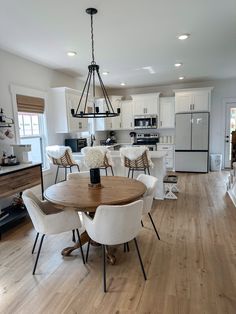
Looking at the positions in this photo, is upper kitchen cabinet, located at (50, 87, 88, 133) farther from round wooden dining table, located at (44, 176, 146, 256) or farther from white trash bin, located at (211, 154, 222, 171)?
white trash bin, located at (211, 154, 222, 171)

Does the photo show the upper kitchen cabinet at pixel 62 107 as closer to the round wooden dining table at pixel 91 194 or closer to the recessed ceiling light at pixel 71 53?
the recessed ceiling light at pixel 71 53

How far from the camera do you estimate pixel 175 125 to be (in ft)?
21.5

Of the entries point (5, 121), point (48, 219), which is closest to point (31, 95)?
point (5, 121)

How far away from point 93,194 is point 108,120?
16.9 ft

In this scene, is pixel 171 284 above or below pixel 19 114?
below

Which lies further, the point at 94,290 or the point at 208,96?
the point at 208,96

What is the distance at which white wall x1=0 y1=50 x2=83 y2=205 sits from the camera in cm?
368

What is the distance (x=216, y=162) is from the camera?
6684mm

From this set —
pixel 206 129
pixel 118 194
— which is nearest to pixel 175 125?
pixel 206 129

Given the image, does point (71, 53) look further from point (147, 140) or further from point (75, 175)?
point (147, 140)

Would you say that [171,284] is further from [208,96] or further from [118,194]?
[208,96]

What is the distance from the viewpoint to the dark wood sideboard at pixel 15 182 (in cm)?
303

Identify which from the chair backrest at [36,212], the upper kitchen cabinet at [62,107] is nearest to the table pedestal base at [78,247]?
the chair backrest at [36,212]

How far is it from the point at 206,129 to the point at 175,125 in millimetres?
868
